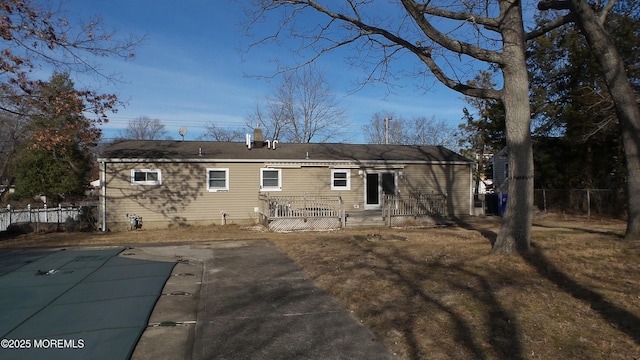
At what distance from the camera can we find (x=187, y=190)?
55.7 ft

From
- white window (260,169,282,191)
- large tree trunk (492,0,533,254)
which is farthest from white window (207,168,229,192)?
large tree trunk (492,0,533,254)

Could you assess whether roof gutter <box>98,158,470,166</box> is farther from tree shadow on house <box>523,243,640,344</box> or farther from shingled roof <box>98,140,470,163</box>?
tree shadow on house <box>523,243,640,344</box>

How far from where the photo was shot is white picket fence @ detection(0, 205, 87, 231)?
54.7 ft

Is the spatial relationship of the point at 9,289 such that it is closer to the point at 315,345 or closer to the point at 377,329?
the point at 315,345

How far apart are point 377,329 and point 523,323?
1.65m

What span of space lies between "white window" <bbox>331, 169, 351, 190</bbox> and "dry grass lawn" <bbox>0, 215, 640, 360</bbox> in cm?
768

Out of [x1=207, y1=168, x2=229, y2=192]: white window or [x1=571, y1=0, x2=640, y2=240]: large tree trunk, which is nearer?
[x1=571, y1=0, x2=640, y2=240]: large tree trunk

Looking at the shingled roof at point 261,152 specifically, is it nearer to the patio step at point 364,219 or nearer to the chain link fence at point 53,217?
the chain link fence at point 53,217

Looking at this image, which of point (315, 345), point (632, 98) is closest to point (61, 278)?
point (315, 345)

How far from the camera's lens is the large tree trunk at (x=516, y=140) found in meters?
8.36

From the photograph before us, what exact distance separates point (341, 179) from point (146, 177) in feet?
26.6

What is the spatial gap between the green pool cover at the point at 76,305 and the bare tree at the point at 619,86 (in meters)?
10.4

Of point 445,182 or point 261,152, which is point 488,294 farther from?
point 445,182

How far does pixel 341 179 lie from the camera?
18.8m
